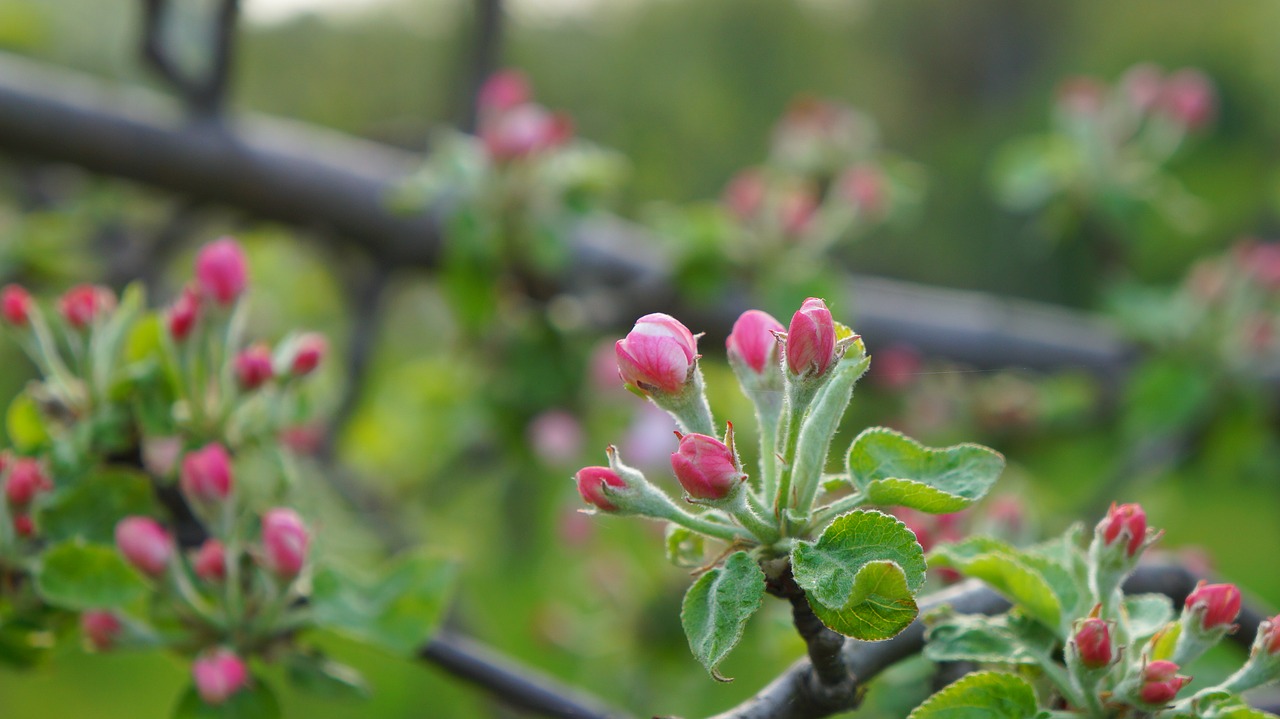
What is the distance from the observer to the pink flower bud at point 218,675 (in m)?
0.62

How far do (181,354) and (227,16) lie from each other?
76 cm

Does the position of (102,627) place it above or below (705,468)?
below

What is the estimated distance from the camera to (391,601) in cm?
69

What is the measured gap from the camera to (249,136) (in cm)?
161

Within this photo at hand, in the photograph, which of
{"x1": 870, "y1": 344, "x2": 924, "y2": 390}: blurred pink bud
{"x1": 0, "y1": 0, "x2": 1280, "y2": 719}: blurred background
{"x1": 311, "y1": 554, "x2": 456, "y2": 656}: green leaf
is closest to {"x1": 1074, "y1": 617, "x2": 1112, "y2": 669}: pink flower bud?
{"x1": 0, "y1": 0, "x2": 1280, "y2": 719}: blurred background

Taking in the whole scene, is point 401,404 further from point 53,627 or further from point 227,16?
point 53,627

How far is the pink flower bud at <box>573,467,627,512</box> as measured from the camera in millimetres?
443

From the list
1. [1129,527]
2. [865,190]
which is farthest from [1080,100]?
[1129,527]

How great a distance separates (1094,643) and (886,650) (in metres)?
0.11

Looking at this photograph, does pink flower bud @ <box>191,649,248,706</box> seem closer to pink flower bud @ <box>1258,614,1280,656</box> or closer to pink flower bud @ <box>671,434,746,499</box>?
pink flower bud @ <box>671,434,746,499</box>

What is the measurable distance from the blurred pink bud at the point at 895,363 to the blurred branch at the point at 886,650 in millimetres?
1019

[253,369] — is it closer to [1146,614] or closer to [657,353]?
[657,353]

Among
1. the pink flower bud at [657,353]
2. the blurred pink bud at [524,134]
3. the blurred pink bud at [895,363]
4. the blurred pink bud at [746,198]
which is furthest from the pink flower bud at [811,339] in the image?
Result: the blurred pink bud at [895,363]

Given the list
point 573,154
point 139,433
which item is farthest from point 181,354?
point 573,154
